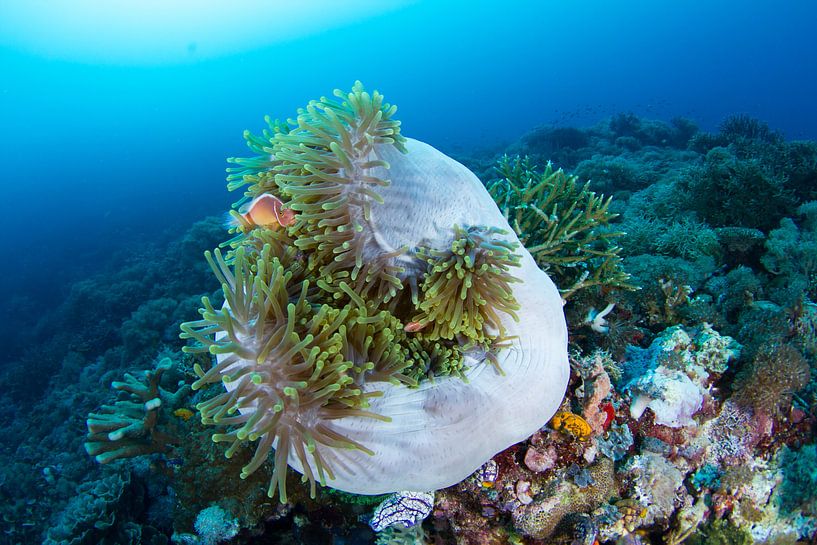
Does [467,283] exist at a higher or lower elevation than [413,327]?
higher

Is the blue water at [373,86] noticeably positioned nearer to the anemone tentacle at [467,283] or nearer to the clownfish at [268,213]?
the clownfish at [268,213]

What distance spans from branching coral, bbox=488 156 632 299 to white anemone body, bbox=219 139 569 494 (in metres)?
0.90

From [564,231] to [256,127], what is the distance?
6476cm

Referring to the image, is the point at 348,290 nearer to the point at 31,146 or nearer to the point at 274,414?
the point at 274,414

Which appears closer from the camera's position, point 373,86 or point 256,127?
point 256,127

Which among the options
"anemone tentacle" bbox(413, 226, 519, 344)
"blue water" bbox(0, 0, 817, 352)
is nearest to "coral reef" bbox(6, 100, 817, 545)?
"anemone tentacle" bbox(413, 226, 519, 344)

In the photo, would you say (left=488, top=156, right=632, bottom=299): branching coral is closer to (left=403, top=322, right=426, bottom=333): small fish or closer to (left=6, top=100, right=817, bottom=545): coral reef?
(left=6, top=100, right=817, bottom=545): coral reef

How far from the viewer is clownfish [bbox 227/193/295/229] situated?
241 cm

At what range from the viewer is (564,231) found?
129 inches

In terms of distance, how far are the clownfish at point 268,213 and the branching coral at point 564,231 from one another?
1685 mm

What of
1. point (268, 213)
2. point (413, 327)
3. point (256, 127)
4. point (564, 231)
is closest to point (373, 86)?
point (256, 127)

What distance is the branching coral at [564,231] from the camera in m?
3.28

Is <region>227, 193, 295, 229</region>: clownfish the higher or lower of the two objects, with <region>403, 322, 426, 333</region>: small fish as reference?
higher

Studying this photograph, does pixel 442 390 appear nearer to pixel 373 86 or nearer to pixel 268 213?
pixel 268 213
